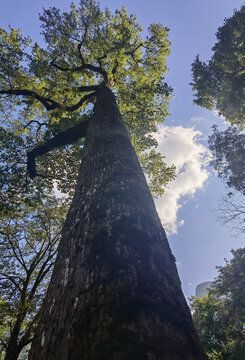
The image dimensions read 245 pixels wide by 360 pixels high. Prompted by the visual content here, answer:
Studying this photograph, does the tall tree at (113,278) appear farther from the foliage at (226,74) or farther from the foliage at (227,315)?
the foliage at (227,315)

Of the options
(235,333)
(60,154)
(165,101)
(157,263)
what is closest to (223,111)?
(165,101)

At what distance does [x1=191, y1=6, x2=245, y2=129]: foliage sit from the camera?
10.3 m

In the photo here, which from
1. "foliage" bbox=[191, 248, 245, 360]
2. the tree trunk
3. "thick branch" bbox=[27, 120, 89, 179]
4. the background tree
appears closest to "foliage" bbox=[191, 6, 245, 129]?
the background tree

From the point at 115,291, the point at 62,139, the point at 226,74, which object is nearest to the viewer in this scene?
the point at 115,291

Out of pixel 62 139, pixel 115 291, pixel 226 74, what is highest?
pixel 226 74

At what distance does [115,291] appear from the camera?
1.28 m

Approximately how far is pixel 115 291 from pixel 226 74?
1393cm

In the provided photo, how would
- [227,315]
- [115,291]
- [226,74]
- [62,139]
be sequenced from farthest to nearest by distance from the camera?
[227,315] < [226,74] < [62,139] < [115,291]

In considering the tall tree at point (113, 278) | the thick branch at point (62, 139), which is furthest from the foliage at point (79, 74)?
the tall tree at point (113, 278)

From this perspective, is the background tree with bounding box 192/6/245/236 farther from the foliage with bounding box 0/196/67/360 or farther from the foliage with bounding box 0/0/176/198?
the foliage with bounding box 0/196/67/360

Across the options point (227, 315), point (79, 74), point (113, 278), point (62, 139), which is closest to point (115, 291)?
point (113, 278)

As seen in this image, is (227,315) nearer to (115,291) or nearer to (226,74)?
(226,74)

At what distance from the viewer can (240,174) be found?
13.9m

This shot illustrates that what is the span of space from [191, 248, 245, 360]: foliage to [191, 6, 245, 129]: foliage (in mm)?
11171
